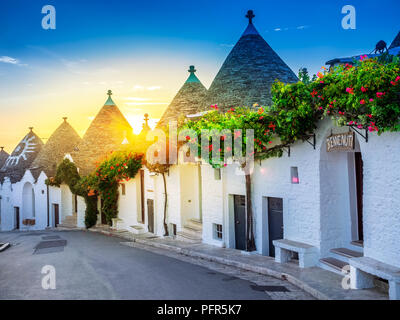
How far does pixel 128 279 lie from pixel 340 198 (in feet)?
18.9

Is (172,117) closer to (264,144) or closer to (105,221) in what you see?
(264,144)

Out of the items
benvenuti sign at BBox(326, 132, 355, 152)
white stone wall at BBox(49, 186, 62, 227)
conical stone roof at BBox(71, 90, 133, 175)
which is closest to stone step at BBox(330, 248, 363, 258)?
benvenuti sign at BBox(326, 132, 355, 152)

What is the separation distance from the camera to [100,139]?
2762 centimetres

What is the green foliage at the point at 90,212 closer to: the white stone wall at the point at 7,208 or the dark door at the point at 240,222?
the white stone wall at the point at 7,208

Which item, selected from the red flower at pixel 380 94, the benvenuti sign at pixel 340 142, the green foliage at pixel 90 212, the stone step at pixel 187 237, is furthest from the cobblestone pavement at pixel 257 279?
the green foliage at pixel 90 212

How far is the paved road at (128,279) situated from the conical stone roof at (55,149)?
1796 centimetres

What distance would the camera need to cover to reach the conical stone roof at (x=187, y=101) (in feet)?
62.4

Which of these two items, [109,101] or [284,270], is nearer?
[284,270]

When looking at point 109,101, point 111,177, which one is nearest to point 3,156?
point 109,101

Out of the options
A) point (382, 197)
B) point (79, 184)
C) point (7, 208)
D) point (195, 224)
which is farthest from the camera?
point (7, 208)

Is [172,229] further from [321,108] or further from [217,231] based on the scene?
[321,108]

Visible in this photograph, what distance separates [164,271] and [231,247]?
352 cm

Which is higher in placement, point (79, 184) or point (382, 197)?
point (79, 184)
